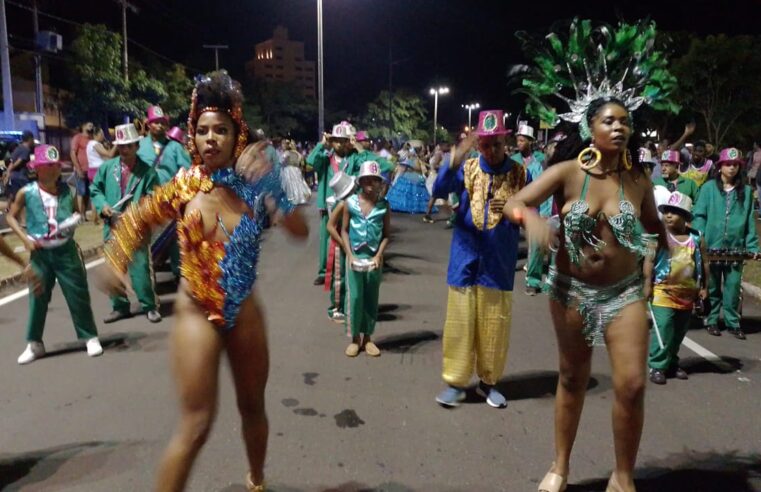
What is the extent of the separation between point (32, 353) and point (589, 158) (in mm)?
4768

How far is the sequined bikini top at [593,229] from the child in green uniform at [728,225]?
151 inches

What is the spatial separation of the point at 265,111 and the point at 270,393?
4000cm

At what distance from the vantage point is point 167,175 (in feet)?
25.0

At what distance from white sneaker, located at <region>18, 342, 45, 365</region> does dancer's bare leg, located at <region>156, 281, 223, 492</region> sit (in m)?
3.33

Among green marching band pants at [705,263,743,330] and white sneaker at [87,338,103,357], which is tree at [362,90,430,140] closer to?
green marching band pants at [705,263,743,330]

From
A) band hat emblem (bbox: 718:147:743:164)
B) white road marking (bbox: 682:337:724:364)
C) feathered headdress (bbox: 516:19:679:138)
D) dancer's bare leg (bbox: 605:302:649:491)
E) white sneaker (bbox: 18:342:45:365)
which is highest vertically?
feathered headdress (bbox: 516:19:679:138)

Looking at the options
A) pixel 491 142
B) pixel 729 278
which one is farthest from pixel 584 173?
pixel 729 278

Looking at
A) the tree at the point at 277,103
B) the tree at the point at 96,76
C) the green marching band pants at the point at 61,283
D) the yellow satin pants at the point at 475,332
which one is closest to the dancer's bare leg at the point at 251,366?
the yellow satin pants at the point at 475,332

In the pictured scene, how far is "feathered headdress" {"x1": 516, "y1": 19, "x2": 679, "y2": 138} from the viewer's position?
133 inches

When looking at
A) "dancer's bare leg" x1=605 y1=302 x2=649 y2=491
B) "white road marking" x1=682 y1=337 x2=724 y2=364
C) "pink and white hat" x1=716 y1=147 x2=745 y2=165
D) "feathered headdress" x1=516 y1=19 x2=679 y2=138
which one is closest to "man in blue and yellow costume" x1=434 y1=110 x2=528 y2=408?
"feathered headdress" x1=516 y1=19 x2=679 y2=138

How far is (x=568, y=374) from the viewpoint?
10.6ft

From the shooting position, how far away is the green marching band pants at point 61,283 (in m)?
5.27

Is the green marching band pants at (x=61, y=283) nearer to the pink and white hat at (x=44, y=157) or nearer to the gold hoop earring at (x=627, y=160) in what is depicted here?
the pink and white hat at (x=44, y=157)

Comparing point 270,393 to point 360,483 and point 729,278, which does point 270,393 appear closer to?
point 360,483
